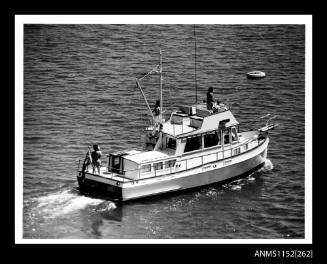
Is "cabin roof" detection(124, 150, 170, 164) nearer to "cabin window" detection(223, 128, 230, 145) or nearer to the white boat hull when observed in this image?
the white boat hull

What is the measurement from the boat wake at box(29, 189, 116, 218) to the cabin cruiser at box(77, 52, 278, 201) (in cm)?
59

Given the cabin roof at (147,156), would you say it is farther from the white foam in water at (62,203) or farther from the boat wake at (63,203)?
the white foam in water at (62,203)

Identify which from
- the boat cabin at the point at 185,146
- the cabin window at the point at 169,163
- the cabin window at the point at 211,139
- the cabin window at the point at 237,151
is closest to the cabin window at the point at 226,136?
the boat cabin at the point at 185,146

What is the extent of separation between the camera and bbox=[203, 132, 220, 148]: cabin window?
1734 inches

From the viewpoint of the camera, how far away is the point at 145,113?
5312 cm

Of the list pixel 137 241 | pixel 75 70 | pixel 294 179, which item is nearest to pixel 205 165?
pixel 294 179

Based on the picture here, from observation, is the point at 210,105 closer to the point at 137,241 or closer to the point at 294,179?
the point at 294,179

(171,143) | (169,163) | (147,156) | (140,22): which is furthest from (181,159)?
(140,22)

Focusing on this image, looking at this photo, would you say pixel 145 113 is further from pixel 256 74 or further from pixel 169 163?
pixel 169 163

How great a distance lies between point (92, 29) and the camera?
5881cm

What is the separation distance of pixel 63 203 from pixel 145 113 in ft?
47.6

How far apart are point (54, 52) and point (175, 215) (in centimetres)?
2215

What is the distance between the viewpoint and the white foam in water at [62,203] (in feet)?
129

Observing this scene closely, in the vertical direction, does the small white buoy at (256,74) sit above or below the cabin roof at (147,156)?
above
